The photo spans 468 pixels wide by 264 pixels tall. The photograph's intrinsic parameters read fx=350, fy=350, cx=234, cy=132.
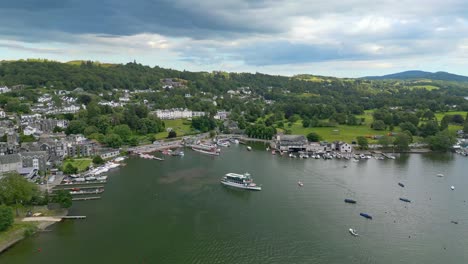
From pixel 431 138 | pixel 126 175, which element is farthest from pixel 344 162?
pixel 126 175

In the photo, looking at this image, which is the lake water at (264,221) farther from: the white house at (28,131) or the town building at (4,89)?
the town building at (4,89)

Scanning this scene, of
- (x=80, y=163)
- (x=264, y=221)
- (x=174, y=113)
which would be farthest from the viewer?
(x=174, y=113)

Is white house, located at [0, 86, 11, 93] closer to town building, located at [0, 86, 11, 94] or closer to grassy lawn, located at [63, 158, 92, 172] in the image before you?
town building, located at [0, 86, 11, 94]

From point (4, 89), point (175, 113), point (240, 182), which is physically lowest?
point (240, 182)

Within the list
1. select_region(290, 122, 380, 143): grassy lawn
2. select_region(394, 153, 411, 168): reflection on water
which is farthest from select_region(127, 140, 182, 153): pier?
select_region(394, 153, 411, 168): reflection on water

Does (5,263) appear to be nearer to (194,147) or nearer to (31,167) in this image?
(31,167)

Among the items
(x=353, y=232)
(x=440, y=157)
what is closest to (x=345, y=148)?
(x=440, y=157)

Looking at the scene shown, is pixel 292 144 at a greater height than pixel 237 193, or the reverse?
pixel 292 144

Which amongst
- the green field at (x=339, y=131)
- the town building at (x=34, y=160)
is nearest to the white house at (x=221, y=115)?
the green field at (x=339, y=131)

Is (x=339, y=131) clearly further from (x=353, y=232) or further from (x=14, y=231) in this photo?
(x=14, y=231)
